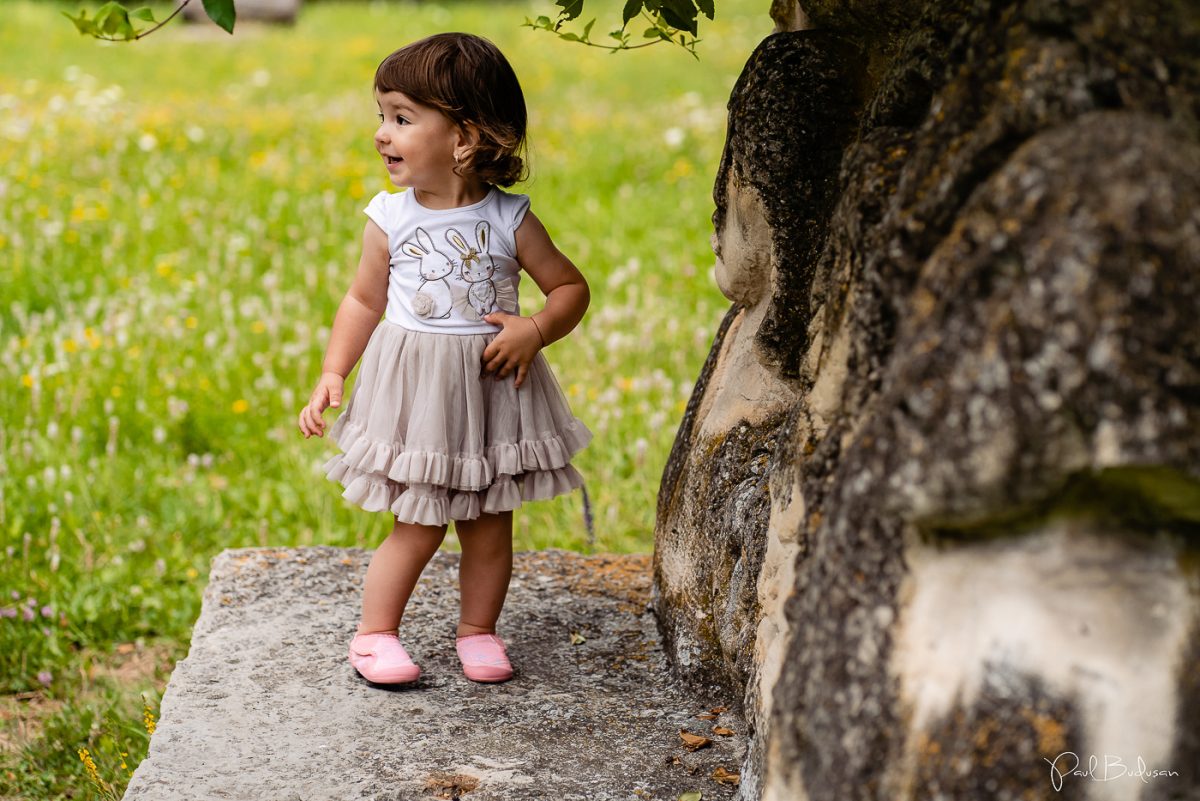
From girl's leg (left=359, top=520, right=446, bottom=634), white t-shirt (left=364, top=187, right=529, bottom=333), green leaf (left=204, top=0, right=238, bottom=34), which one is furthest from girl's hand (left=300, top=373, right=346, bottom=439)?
green leaf (left=204, top=0, right=238, bottom=34)

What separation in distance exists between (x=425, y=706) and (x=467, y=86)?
137 centimetres

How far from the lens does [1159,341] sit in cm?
162

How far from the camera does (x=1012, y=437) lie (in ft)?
5.42

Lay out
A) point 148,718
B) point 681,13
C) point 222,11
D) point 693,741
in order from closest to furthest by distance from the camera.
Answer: point 222,11 < point 693,741 < point 681,13 < point 148,718

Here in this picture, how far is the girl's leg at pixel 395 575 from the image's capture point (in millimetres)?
3338

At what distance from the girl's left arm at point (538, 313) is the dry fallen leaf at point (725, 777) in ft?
3.21

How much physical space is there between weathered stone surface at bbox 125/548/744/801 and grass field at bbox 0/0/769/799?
565 mm

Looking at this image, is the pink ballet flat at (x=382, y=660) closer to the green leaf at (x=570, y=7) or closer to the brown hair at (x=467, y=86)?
Answer: the brown hair at (x=467, y=86)

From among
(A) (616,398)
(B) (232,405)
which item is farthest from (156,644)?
(A) (616,398)

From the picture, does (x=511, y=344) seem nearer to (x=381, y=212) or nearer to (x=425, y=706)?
(x=381, y=212)

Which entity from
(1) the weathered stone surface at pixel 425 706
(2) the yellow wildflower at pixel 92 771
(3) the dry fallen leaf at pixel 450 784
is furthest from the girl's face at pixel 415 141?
(2) the yellow wildflower at pixel 92 771

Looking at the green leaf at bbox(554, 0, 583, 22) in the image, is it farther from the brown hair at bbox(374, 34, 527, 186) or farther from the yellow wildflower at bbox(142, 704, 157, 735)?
the yellow wildflower at bbox(142, 704, 157, 735)

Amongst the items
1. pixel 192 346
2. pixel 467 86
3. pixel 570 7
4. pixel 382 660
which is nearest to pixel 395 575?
pixel 382 660

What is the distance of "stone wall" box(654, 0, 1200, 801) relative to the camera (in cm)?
163
